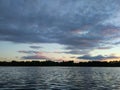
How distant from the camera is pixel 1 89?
47.8 metres

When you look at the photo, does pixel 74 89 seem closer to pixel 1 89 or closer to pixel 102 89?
pixel 102 89

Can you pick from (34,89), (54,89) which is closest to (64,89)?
(54,89)

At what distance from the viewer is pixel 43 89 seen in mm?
49094

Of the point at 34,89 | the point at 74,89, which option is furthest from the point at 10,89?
the point at 74,89

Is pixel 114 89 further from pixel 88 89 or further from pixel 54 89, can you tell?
pixel 54 89

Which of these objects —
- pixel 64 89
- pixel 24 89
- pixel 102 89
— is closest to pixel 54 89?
pixel 64 89

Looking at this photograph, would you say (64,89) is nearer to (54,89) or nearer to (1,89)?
(54,89)

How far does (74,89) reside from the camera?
49.6 metres

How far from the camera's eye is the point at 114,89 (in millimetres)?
49906

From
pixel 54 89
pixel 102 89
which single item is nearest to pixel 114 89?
pixel 102 89

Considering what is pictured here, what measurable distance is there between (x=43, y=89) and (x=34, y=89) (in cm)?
181

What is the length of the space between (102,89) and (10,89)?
1851 cm

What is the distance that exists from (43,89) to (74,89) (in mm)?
6305

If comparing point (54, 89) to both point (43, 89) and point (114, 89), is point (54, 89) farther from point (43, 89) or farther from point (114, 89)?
point (114, 89)
